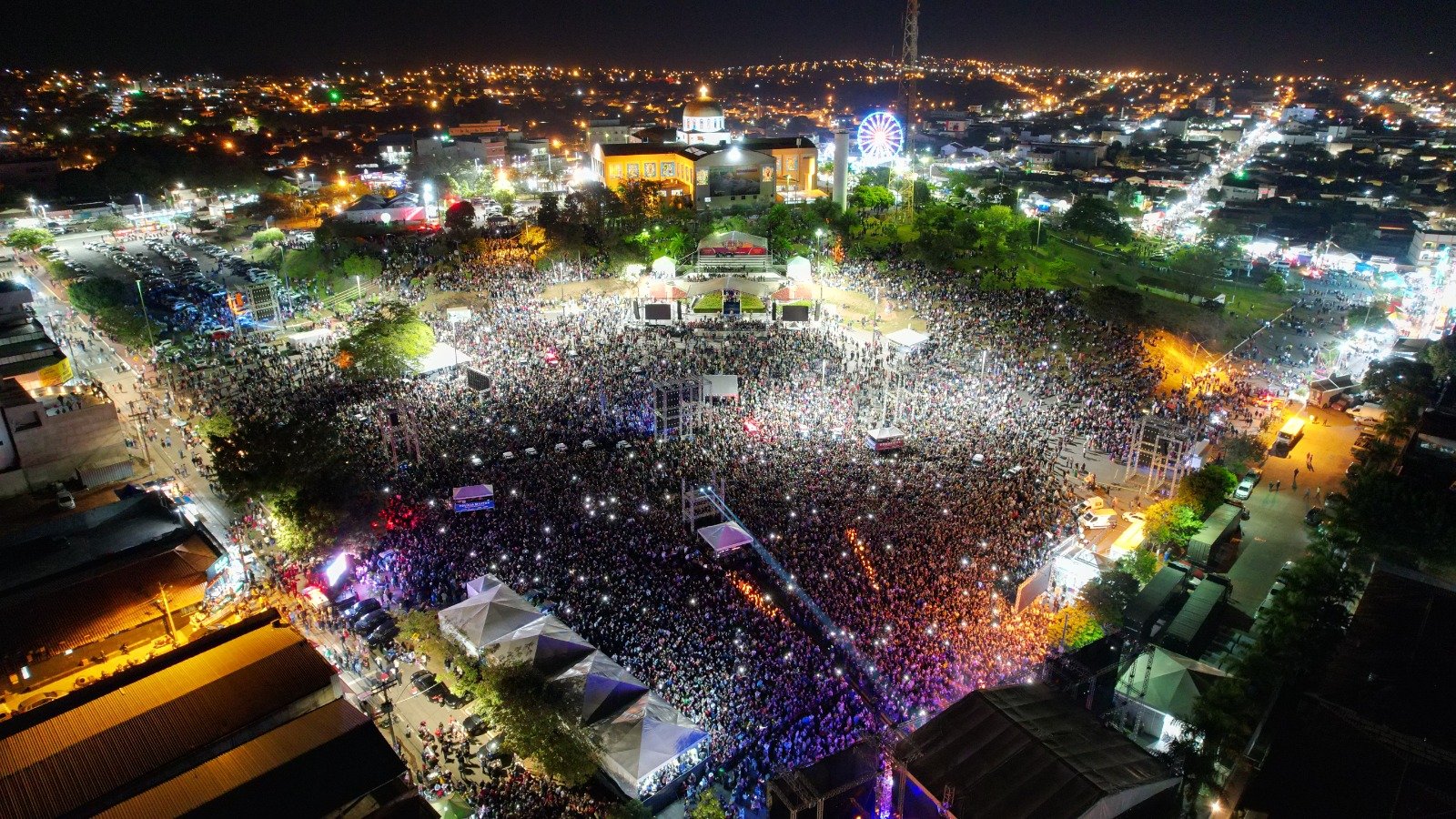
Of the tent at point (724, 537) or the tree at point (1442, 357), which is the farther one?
the tree at point (1442, 357)

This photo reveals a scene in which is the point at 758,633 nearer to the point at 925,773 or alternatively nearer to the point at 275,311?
the point at 925,773

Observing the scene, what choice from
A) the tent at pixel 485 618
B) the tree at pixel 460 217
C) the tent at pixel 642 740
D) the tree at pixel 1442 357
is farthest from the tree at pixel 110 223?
the tree at pixel 1442 357

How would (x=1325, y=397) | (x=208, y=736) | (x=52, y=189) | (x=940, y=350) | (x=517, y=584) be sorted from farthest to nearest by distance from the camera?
(x=52, y=189) < (x=940, y=350) < (x=1325, y=397) < (x=517, y=584) < (x=208, y=736)

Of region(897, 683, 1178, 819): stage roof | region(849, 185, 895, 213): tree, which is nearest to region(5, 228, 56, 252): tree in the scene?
region(849, 185, 895, 213): tree

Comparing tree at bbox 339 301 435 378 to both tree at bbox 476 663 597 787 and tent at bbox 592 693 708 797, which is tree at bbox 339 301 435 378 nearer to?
tree at bbox 476 663 597 787

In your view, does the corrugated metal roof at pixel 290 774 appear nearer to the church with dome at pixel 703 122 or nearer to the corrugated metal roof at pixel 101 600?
the corrugated metal roof at pixel 101 600

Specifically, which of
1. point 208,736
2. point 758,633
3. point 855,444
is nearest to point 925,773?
point 758,633

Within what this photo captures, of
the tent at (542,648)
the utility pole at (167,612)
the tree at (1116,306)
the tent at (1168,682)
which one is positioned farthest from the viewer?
the tree at (1116,306)
